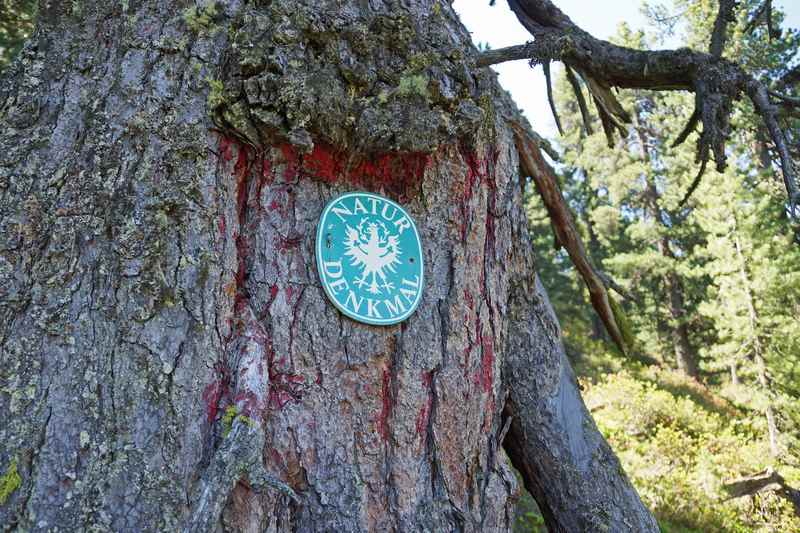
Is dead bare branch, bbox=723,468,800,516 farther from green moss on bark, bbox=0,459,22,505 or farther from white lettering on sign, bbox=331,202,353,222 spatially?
green moss on bark, bbox=0,459,22,505

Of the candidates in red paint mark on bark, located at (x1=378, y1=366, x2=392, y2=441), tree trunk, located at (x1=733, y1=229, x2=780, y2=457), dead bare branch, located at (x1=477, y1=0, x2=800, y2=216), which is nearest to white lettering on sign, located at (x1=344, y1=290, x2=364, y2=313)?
red paint mark on bark, located at (x1=378, y1=366, x2=392, y2=441)

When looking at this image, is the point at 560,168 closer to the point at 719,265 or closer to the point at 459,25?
the point at 719,265

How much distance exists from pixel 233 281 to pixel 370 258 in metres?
0.54

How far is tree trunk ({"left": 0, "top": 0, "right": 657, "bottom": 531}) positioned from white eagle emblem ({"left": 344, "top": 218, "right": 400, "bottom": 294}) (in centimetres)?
16

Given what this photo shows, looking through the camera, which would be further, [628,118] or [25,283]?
[628,118]

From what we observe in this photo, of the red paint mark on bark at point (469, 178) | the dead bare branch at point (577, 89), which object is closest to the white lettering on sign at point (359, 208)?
the red paint mark on bark at point (469, 178)

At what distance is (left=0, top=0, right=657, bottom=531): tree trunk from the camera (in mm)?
1723

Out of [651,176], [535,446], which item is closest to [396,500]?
[535,446]

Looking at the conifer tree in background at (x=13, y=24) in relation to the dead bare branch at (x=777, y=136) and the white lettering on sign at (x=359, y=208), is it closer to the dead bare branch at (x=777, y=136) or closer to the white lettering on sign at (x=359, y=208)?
the white lettering on sign at (x=359, y=208)

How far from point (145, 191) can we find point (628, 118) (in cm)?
329

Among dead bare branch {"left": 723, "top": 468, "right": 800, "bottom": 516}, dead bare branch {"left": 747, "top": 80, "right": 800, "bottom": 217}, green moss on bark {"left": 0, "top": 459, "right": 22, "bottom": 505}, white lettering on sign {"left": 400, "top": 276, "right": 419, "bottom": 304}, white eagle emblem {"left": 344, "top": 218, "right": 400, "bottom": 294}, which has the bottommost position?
dead bare branch {"left": 723, "top": 468, "right": 800, "bottom": 516}

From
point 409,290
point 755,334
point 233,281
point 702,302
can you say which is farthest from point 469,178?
point 702,302

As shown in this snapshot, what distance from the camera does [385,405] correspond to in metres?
2.16

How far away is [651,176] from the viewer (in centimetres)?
2228
